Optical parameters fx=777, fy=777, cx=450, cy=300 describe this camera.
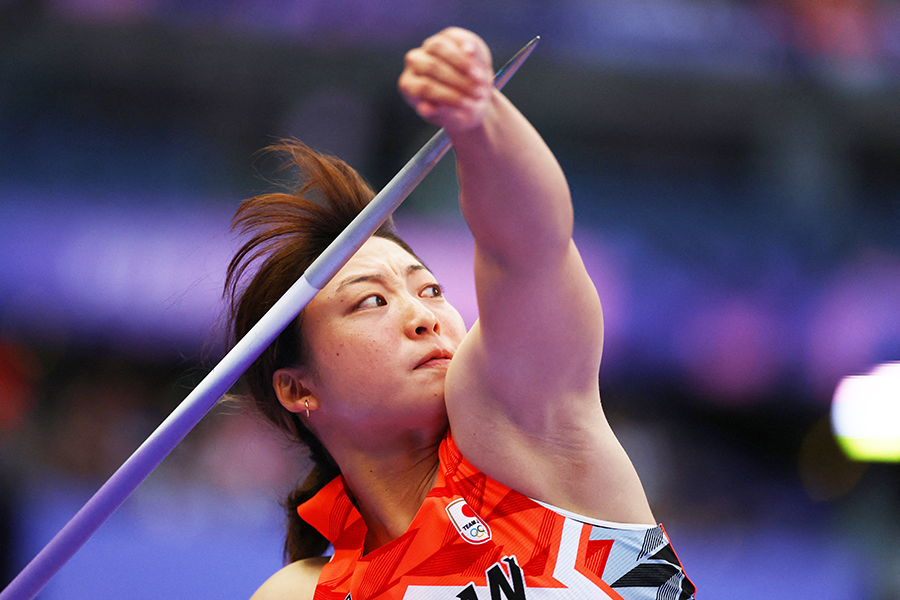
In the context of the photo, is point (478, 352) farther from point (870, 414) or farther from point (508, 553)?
point (870, 414)

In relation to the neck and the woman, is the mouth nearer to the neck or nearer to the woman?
the woman

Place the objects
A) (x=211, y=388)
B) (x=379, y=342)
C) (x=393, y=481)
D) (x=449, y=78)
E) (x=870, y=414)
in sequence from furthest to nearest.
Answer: (x=870, y=414), (x=393, y=481), (x=379, y=342), (x=211, y=388), (x=449, y=78)

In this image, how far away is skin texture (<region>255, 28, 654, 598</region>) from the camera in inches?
34.9

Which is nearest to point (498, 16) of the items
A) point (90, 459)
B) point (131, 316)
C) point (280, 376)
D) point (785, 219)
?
point (785, 219)

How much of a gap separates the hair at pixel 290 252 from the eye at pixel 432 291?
118 mm

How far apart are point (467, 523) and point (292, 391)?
47 cm

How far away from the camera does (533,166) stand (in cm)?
91

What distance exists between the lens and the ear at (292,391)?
1445 mm

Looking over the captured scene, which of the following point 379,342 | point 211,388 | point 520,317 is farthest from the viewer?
point 379,342

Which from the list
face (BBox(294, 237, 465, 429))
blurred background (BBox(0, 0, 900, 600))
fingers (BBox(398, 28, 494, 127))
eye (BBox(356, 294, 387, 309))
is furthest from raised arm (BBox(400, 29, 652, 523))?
blurred background (BBox(0, 0, 900, 600))

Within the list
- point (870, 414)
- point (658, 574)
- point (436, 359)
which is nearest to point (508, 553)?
point (658, 574)

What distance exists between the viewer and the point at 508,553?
1.16 metres

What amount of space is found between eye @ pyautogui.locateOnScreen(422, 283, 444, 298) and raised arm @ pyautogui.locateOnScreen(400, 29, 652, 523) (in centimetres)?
27

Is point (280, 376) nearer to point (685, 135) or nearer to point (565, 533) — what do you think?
point (565, 533)
